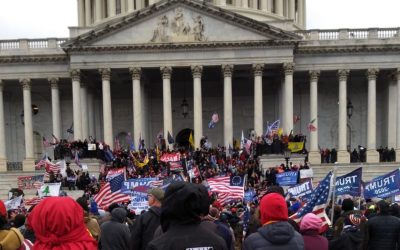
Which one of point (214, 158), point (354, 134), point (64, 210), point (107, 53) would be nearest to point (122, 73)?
point (107, 53)

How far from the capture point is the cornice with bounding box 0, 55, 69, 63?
159ft

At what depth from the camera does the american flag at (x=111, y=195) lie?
19.2 metres

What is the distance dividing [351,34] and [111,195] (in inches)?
1363

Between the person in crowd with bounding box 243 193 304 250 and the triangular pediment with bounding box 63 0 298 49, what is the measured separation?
132 feet

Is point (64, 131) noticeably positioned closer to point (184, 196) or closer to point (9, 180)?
point (9, 180)

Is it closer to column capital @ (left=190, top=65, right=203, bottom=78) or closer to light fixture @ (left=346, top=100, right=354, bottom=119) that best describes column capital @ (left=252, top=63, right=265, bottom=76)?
column capital @ (left=190, top=65, right=203, bottom=78)

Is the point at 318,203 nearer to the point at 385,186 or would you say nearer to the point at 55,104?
the point at 385,186

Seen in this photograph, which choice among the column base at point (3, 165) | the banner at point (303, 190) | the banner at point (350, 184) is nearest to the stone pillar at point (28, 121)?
the column base at point (3, 165)

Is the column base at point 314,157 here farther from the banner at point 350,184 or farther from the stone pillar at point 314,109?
the banner at point 350,184

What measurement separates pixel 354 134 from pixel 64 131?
26.3 meters

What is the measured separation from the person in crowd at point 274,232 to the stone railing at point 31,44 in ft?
151

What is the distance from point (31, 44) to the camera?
4988 cm

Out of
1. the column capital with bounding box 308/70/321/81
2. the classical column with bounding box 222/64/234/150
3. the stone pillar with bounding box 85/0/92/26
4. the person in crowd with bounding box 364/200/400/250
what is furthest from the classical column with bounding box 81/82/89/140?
the person in crowd with bounding box 364/200/400/250

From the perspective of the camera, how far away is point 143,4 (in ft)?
200
